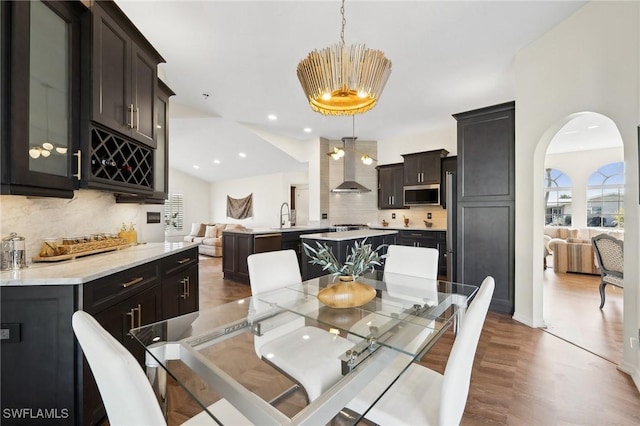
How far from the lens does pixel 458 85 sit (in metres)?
4.07

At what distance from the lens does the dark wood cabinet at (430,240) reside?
18.4 ft

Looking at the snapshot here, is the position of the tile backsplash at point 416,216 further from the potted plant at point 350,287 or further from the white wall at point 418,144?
the potted plant at point 350,287

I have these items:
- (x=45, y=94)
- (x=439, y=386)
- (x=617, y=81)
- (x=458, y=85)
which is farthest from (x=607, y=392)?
(x=45, y=94)

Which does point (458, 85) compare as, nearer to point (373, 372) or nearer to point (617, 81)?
point (617, 81)

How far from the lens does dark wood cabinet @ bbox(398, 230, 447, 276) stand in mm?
5598

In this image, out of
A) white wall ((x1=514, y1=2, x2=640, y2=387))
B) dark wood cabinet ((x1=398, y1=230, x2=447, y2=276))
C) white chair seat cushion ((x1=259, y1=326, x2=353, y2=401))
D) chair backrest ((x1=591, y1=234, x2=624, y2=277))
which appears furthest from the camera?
dark wood cabinet ((x1=398, y1=230, x2=447, y2=276))

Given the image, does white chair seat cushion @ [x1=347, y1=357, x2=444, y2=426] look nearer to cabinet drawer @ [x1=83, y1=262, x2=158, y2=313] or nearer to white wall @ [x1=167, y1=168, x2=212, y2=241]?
cabinet drawer @ [x1=83, y1=262, x2=158, y2=313]

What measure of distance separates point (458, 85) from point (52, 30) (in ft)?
14.1

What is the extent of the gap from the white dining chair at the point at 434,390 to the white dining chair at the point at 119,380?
760 millimetres

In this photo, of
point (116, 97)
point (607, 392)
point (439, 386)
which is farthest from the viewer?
point (116, 97)

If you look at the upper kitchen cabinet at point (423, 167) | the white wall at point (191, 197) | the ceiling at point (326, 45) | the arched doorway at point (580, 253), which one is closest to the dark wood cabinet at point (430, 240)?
the upper kitchen cabinet at point (423, 167)

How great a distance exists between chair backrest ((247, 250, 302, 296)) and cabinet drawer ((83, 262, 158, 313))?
742 millimetres

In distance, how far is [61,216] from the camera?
2.11 metres

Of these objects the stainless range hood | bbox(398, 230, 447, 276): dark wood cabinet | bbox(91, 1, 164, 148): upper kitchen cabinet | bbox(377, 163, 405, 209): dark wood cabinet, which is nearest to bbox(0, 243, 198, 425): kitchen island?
bbox(91, 1, 164, 148): upper kitchen cabinet
